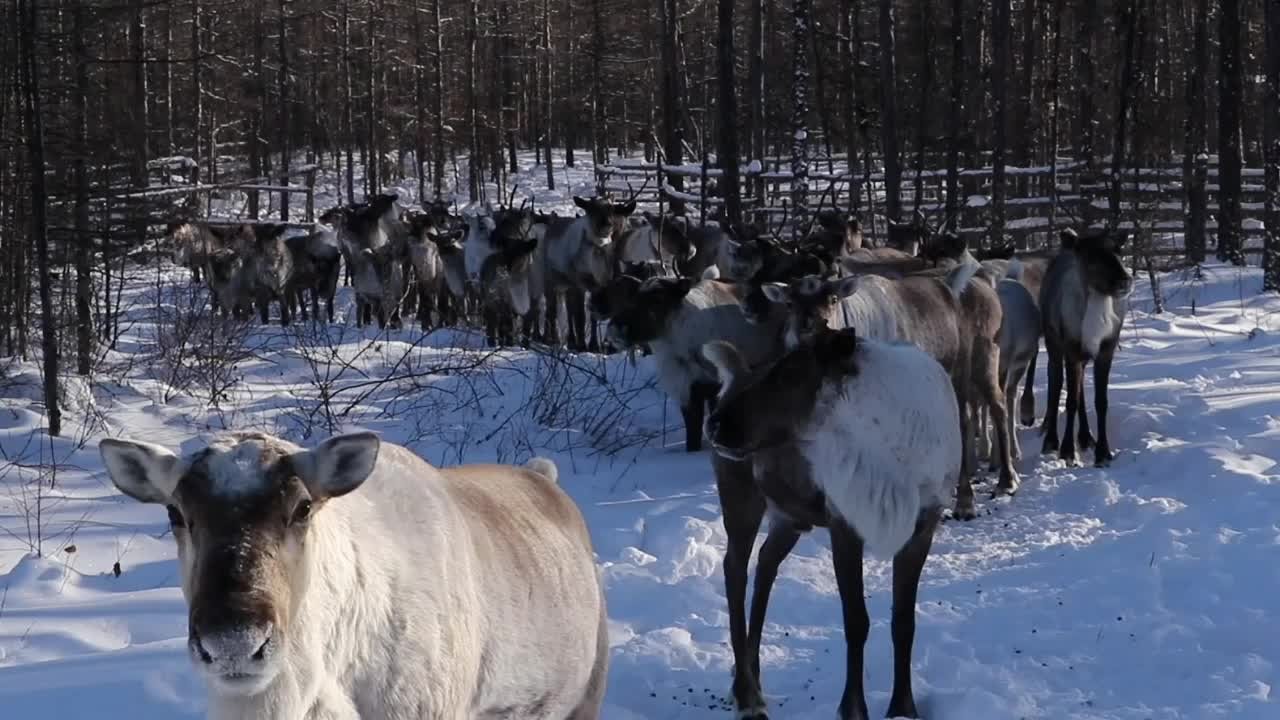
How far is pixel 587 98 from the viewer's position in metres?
51.5

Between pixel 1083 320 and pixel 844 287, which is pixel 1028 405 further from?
pixel 844 287

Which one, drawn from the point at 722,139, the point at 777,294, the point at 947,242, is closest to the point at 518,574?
the point at 777,294

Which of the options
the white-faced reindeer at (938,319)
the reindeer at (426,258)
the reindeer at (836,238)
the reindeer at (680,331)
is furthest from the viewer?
the reindeer at (426,258)

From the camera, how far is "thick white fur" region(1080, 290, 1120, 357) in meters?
10.8

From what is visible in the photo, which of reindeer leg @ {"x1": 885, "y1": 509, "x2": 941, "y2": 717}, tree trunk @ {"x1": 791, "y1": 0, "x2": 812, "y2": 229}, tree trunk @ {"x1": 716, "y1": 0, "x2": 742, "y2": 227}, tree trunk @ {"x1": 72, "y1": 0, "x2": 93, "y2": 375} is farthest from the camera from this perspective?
tree trunk @ {"x1": 791, "y1": 0, "x2": 812, "y2": 229}

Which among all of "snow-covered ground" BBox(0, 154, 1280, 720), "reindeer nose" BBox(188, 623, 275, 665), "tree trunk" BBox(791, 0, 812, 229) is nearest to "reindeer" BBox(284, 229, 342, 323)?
"tree trunk" BBox(791, 0, 812, 229)

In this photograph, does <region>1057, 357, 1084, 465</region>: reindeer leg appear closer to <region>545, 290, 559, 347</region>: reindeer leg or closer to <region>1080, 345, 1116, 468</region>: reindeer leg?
<region>1080, 345, 1116, 468</region>: reindeer leg

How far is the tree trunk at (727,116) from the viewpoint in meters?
20.0

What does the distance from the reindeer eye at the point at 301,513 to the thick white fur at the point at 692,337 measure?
28.0 ft

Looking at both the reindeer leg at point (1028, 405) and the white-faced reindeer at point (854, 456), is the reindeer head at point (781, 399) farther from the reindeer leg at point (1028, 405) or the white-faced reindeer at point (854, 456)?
the reindeer leg at point (1028, 405)

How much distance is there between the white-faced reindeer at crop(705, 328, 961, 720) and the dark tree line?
21.2 ft

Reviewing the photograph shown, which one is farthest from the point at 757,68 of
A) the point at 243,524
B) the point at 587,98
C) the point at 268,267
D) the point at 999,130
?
the point at 243,524

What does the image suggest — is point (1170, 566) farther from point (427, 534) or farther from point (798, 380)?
point (427, 534)

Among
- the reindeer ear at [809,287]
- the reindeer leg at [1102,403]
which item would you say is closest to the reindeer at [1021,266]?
the reindeer leg at [1102,403]
